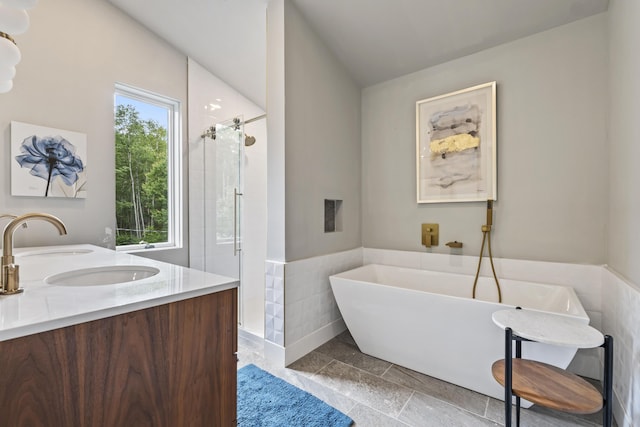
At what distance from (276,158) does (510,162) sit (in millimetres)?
1822

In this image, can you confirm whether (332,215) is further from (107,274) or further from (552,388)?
(552,388)

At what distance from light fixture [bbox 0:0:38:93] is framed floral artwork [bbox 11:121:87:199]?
112 centimetres

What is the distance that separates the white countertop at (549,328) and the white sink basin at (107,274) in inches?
61.7

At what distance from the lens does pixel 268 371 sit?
2.03 metres

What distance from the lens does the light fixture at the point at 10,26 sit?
992mm

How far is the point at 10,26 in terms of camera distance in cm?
106

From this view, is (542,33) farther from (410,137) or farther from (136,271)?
(136,271)

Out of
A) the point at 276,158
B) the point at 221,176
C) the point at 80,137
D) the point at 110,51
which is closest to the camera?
the point at 276,158

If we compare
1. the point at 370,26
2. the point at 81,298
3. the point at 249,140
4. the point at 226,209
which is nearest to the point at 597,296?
the point at 370,26

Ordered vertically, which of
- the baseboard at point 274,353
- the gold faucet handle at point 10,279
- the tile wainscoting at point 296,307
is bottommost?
the baseboard at point 274,353

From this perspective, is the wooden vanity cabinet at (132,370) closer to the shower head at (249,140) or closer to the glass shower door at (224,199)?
the glass shower door at (224,199)

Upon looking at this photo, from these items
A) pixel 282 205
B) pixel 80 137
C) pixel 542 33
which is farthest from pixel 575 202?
pixel 80 137

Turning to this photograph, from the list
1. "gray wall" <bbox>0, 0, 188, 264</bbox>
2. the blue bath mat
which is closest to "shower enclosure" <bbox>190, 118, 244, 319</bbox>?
"gray wall" <bbox>0, 0, 188, 264</bbox>

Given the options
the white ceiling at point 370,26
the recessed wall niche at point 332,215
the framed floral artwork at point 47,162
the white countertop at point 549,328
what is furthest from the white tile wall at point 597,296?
the framed floral artwork at point 47,162
